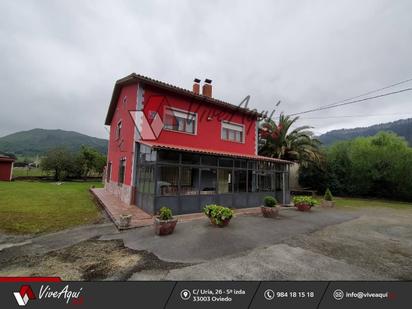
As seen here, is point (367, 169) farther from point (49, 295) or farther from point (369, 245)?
point (49, 295)

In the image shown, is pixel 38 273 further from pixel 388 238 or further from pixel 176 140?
pixel 388 238

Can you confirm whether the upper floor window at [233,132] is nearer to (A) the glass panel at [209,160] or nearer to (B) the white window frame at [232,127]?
(B) the white window frame at [232,127]

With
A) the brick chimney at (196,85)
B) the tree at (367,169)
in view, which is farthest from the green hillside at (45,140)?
the tree at (367,169)

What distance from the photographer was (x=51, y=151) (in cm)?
2939

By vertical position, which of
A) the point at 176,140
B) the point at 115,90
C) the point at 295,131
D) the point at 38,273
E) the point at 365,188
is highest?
the point at 115,90

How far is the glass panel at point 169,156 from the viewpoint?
364 inches

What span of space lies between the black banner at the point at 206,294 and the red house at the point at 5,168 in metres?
29.5

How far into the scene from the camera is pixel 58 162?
94.3 ft

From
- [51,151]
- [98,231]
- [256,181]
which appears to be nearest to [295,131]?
[256,181]

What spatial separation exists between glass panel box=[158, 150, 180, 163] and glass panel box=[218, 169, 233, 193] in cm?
282

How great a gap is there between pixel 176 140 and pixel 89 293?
9064 mm

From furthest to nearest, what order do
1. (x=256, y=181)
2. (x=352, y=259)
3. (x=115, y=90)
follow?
(x=115, y=90) → (x=256, y=181) → (x=352, y=259)

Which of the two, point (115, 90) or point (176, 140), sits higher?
point (115, 90)

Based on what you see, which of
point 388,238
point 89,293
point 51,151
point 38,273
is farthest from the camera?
point 51,151
